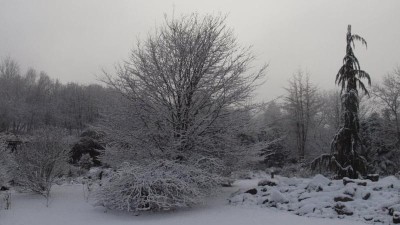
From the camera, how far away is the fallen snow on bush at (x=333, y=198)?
26.5 feet

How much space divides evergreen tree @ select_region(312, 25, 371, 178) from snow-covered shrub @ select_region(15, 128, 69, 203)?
34.7 feet

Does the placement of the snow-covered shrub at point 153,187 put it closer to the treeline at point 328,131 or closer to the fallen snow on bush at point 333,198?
the fallen snow on bush at point 333,198

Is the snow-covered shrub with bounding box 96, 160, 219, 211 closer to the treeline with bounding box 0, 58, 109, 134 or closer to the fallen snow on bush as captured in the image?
the fallen snow on bush

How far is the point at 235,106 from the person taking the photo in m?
12.9

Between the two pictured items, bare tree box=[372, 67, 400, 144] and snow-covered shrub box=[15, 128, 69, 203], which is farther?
bare tree box=[372, 67, 400, 144]

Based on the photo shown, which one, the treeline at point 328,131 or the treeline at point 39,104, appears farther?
the treeline at point 39,104

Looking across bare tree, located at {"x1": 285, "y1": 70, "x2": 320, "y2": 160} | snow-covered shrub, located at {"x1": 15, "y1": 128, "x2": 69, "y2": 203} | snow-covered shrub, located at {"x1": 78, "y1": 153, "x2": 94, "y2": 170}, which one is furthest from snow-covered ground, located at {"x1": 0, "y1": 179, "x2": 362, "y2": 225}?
bare tree, located at {"x1": 285, "y1": 70, "x2": 320, "y2": 160}

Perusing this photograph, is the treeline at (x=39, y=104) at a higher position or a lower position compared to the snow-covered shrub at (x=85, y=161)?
higher

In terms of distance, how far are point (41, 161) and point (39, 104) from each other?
48738 millimetres

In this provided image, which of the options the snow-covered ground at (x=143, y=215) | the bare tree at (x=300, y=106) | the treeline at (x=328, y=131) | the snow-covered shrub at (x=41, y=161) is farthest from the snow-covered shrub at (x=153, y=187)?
the bare tree at (x=300, y=106)

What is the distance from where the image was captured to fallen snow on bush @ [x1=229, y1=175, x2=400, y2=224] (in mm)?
8070

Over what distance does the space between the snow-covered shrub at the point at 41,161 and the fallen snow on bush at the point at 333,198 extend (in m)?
6.87

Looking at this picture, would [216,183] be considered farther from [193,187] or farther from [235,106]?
[235,106]

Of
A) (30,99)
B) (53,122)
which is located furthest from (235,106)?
(30,99)
